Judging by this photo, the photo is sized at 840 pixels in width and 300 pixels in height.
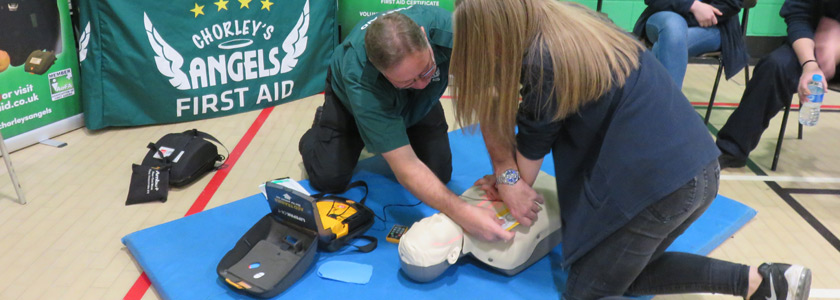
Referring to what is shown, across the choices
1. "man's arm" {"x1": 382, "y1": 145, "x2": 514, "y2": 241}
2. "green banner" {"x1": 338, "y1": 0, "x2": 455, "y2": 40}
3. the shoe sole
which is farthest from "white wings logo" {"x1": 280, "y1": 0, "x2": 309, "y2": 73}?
the shoe sole

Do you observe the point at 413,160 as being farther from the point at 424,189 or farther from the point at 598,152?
the point at 598,152

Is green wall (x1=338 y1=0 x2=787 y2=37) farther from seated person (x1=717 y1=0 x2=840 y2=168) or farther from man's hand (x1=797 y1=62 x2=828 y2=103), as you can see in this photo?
man's hand (x1=797 y1=62 x2=828 y2=103)

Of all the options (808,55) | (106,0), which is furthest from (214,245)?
(808,55)

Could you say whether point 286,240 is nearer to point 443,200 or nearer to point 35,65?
point 443,200

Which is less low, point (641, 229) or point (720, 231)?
point (641, 229)

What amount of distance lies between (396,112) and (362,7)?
245 centimetres

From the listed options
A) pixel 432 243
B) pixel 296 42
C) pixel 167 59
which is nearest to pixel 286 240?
pixel 432 243

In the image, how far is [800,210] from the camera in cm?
281

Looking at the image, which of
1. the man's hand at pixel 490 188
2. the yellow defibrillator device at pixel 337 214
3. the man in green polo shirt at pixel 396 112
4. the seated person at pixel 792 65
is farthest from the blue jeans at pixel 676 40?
the yellow defibrillator device at pixel 337 214

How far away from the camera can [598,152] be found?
171 cm

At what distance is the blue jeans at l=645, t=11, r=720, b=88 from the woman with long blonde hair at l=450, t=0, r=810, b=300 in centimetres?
156

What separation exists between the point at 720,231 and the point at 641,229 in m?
0.99

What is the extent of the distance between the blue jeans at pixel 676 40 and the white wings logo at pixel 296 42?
83.3 inches

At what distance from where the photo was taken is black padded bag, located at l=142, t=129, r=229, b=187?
9.34ft
